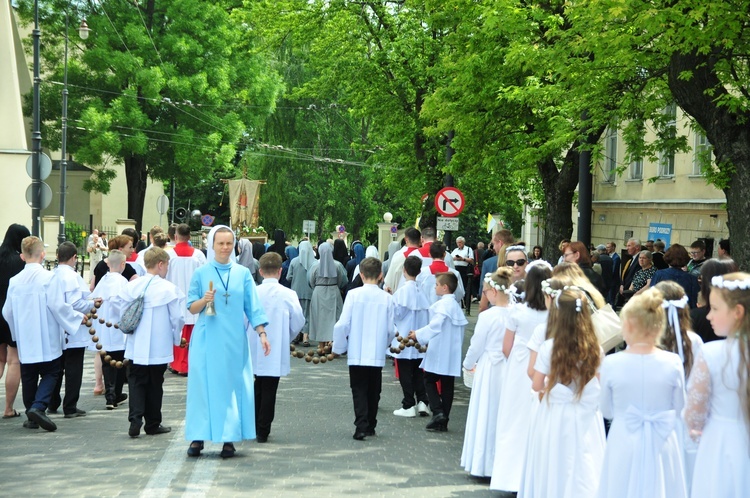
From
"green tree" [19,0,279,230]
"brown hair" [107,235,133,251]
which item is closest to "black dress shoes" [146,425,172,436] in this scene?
"brown hair" [107,235,133,251]

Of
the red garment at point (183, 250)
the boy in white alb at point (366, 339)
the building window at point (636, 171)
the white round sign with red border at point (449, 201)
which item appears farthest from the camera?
the building window at point (636, 171)

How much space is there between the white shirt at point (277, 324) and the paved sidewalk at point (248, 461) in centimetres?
78

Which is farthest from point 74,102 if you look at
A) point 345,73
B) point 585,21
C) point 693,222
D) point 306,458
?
point 306,458

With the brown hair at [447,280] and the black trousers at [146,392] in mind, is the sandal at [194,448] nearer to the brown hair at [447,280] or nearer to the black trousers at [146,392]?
the black trousers at [146,392]

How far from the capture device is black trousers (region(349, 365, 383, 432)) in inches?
421

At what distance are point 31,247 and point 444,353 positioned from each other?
4.21 metres

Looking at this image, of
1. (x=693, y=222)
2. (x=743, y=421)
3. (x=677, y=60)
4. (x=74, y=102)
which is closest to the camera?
(x=743, y=421)

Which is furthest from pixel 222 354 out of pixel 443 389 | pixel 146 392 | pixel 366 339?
pixel 443 389

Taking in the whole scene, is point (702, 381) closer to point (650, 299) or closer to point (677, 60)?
point (650, 299)

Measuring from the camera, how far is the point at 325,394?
552 inches

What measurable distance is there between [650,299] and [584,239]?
13.1m

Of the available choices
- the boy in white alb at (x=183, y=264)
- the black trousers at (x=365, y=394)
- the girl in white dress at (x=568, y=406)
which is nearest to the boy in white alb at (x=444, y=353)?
the black trousers at (x=365, y=394)

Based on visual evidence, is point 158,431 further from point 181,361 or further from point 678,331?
point 678,331

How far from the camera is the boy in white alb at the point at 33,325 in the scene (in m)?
11.1
